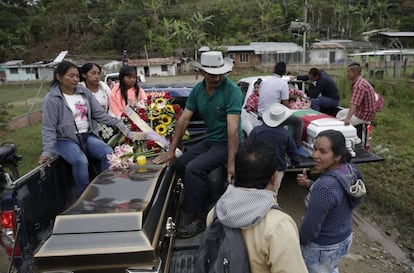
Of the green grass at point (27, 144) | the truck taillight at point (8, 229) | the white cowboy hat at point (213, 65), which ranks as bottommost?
the green grass at point (27, 144)

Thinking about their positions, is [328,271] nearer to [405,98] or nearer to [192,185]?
[192,185]

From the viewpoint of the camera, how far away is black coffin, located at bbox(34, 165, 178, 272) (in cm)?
213

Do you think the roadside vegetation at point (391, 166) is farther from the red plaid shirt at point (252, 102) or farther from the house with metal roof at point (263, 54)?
the house with metal roof at point (263, 54)

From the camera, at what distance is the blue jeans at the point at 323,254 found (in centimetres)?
246

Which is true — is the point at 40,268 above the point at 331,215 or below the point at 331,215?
below

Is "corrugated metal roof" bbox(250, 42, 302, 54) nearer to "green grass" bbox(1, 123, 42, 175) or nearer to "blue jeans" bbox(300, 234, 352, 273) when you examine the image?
"green grass" bbox(1, 123, 42, 175)

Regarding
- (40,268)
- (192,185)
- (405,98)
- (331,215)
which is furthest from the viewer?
(405,98)

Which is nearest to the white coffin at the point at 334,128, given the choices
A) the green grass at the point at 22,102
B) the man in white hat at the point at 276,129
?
the man in white hat at the point at 276,129

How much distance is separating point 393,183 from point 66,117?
5132 millimetres

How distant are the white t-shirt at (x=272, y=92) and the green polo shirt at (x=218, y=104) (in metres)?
2.34

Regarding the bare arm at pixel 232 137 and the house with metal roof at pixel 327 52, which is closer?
the bare arm at pixel 232 137

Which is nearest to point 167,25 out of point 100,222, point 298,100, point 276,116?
point 298,100

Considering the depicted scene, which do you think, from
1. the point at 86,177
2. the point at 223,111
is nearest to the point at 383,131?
the point at 223,111

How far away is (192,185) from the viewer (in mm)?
3252
